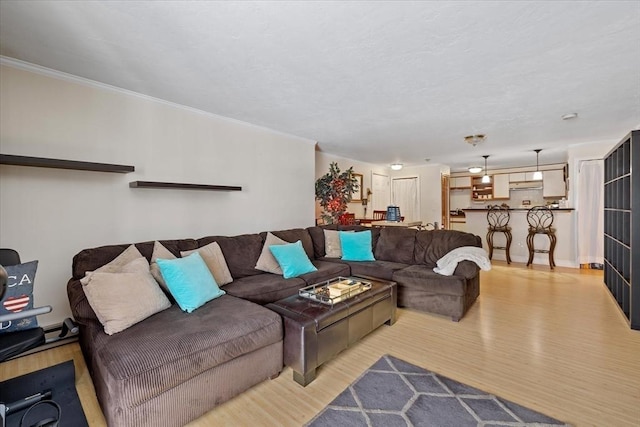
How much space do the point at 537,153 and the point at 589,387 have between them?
19.0 ft

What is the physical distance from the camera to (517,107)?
138 inches

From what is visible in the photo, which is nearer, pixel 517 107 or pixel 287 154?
pixel 517 107

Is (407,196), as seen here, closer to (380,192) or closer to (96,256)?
(380,192)

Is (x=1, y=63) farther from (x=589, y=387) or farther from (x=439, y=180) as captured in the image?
(x=439, y=180)

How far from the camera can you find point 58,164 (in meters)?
2.40

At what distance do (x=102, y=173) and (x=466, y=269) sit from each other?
4.02 m

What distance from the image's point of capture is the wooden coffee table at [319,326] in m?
2.01

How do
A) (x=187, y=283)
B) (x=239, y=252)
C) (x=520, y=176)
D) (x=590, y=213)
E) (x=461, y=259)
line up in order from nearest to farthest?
1. (x=187, y=283)
2. (x=239, y=252)
3. (x=461, y=259)
4. (x=590, y=213)
5. (x=520, y=176)

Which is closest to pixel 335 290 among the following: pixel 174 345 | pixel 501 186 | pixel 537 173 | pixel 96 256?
pixel 174 345

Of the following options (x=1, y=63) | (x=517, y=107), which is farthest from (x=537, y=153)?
(x=1, y=63)

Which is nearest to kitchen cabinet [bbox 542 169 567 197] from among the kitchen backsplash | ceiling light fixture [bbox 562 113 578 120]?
the kitchen backsplash

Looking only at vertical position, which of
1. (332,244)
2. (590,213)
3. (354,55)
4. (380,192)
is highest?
(354,55)

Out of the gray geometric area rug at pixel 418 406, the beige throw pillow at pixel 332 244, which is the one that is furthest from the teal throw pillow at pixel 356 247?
the gray geometric area rug at pixel 418 406

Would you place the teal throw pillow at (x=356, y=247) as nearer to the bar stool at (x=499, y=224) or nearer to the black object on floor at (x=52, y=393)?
the black object on floor at (x=52, y=393)
